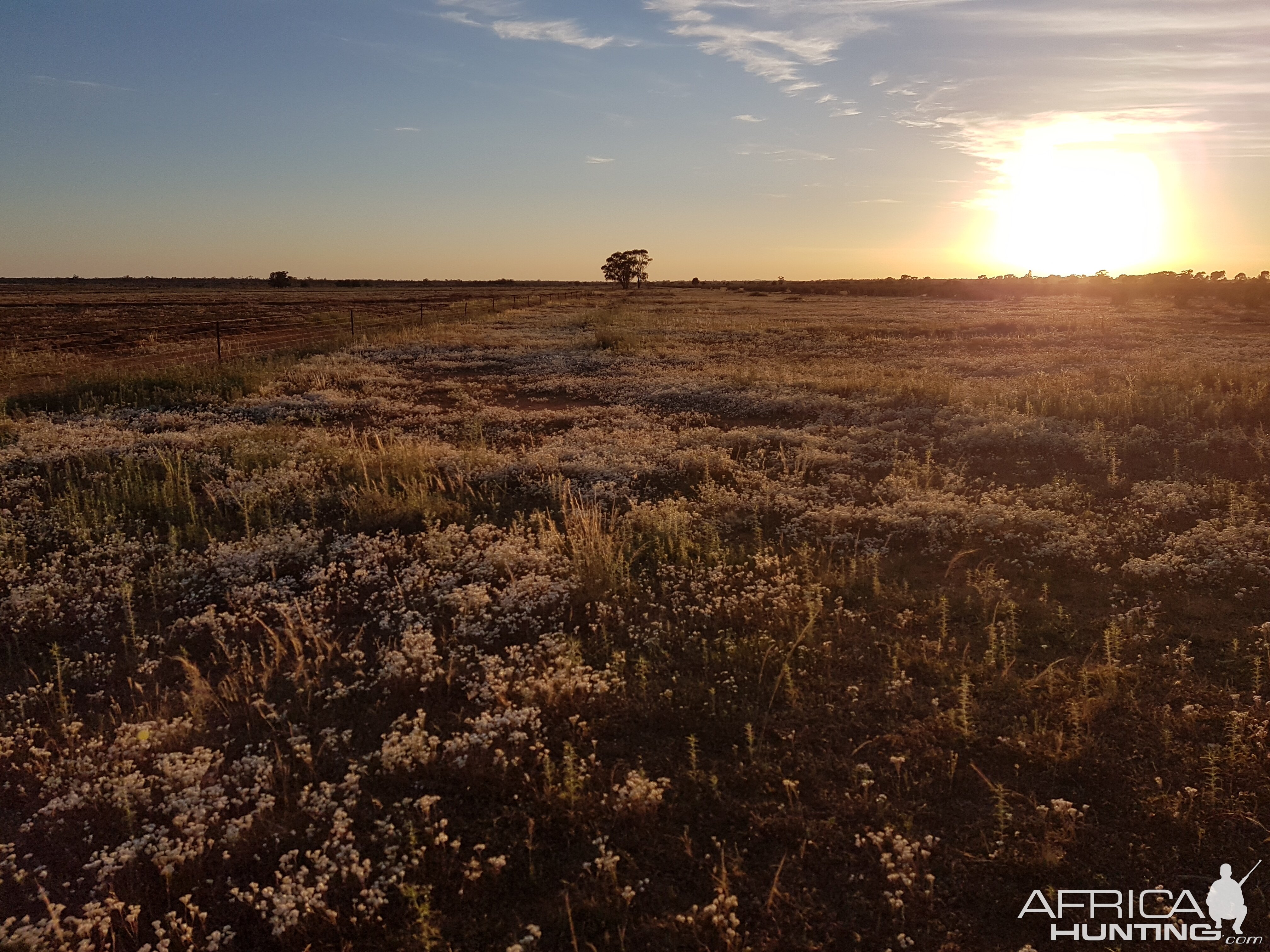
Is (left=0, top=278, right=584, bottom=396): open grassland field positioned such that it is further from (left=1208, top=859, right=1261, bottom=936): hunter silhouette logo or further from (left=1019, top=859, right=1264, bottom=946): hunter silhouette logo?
(left=1208, top=859, right=1261, bottom=936): hunter silhouette logo

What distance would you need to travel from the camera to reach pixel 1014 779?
546 centimetres

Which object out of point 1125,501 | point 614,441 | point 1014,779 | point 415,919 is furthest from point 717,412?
point 415,919

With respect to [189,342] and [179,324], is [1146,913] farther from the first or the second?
[179,324]

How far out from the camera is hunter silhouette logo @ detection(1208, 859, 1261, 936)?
14.0 ft

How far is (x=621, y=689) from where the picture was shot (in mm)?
6523

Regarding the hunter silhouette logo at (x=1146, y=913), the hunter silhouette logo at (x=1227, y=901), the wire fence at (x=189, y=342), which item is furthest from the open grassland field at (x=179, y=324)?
the hunter silhouette logo at (x=1227, y=901)

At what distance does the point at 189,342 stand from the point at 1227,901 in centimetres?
4401

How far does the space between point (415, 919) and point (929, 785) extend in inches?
141

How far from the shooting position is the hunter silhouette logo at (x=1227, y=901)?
4281 millimetres

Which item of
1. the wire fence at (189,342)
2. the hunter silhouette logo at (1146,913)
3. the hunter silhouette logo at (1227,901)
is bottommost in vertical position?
the hunter silhouette logo at (1146,913)

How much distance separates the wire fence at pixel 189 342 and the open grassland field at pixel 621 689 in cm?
1441

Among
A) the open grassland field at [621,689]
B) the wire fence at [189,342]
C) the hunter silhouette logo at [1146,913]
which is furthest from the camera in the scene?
the wire fence at [189,342]

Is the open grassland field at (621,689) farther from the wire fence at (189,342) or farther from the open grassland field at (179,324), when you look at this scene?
the open grassland field at (179,324)

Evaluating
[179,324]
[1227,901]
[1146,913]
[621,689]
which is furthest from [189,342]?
[1227,901]
